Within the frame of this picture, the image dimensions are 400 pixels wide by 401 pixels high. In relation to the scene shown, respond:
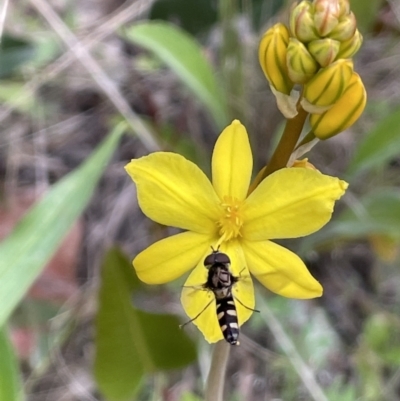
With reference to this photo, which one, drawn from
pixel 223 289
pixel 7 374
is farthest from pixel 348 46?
pixel 7 374

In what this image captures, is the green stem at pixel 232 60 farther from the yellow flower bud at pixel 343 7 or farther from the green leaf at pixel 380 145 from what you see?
the yellow flower bud at pixel 343 7

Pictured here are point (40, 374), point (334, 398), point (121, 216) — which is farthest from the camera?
point (121, 216)

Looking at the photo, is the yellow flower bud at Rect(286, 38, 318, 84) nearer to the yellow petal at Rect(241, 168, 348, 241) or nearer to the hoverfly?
the yellow petal at Rect(241, 168, 348, 241)

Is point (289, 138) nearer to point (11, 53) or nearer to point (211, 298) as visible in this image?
point (211, 298)

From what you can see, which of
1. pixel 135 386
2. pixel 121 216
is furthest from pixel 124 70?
pixel 135 386

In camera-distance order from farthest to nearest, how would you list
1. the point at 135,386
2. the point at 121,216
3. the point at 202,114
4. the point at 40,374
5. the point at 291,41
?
1. the point at 202,114
2. the point at 121,216
3. the point at 40,374
4. the point at 135,386
5. the point at 291,41

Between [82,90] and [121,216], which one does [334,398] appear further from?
[82,90]

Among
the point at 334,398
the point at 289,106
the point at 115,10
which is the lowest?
the point at 334,398

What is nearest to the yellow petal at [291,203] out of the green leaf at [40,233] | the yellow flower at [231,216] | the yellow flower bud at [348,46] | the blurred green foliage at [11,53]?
the yellow flower at [231,216]
